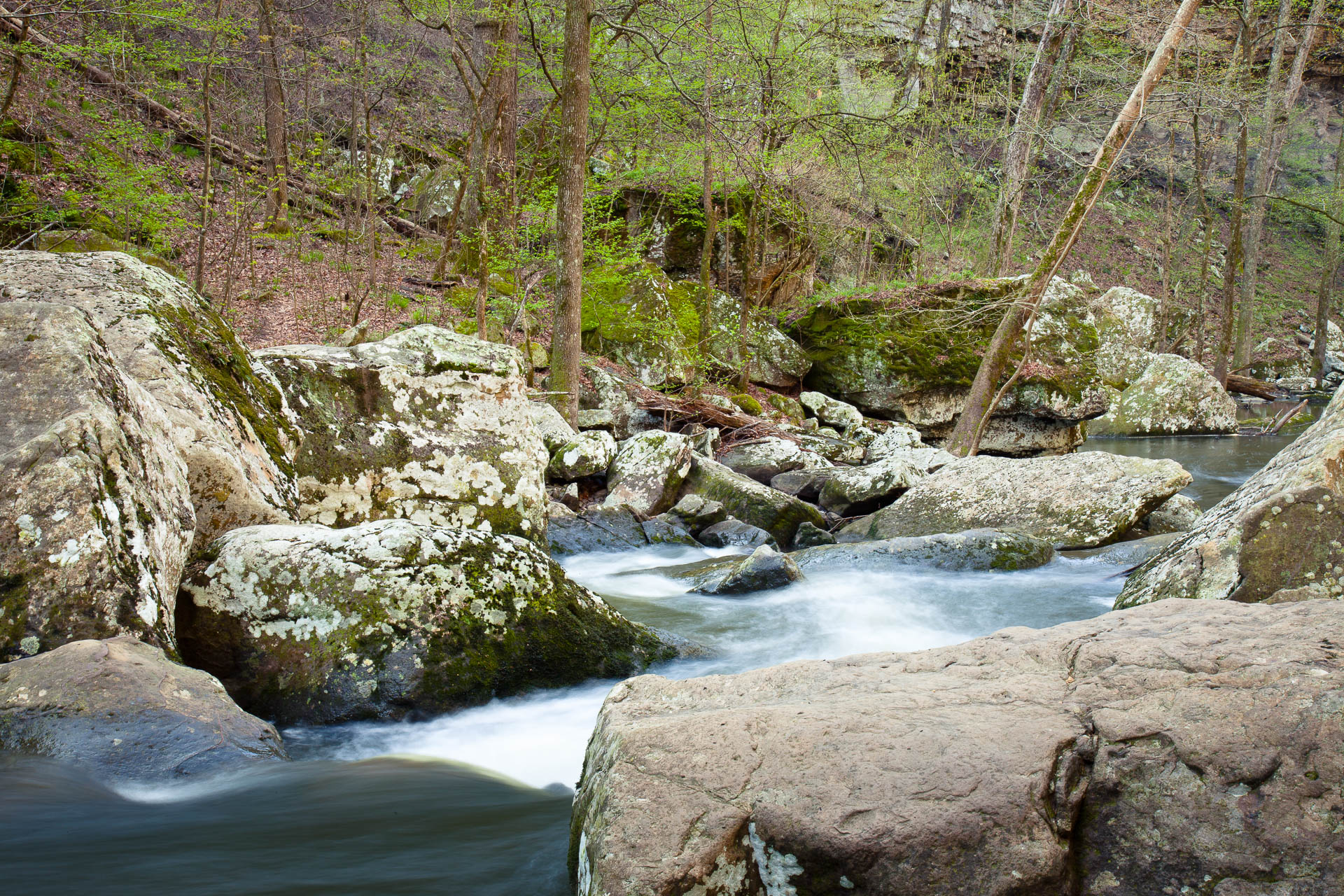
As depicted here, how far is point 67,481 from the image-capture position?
9.77 feet

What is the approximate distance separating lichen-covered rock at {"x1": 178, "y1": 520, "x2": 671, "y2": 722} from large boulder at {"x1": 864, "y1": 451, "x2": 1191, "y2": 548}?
5085mm

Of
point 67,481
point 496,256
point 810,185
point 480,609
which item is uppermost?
point 810,185

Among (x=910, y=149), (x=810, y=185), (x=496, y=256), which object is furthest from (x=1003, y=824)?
(x=910, y=149)

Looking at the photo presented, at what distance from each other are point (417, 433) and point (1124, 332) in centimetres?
2042

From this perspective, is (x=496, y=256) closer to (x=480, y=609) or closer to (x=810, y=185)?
(x=810, y=185)

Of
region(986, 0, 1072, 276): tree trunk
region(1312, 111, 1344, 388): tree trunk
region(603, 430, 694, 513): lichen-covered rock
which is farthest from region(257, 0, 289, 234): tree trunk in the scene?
region(1312, 111, 1344, 388): tree trunk

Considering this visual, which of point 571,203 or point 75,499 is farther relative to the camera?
point 571,203

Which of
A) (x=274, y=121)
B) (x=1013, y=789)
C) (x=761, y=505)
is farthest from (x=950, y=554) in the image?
(x=274, y=121)

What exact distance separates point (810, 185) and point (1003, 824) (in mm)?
15944

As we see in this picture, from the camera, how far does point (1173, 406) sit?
17453 mm

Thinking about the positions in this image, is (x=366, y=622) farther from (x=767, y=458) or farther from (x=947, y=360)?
(x=947, y=360)

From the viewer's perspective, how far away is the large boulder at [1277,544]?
4.00m

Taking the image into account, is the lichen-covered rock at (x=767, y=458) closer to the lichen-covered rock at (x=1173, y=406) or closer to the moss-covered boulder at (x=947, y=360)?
the moss-covered boulder at (x=947, y=360)

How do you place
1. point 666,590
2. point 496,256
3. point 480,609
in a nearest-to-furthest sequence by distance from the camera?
point 480,609 → point 666,590 → point 496,256
